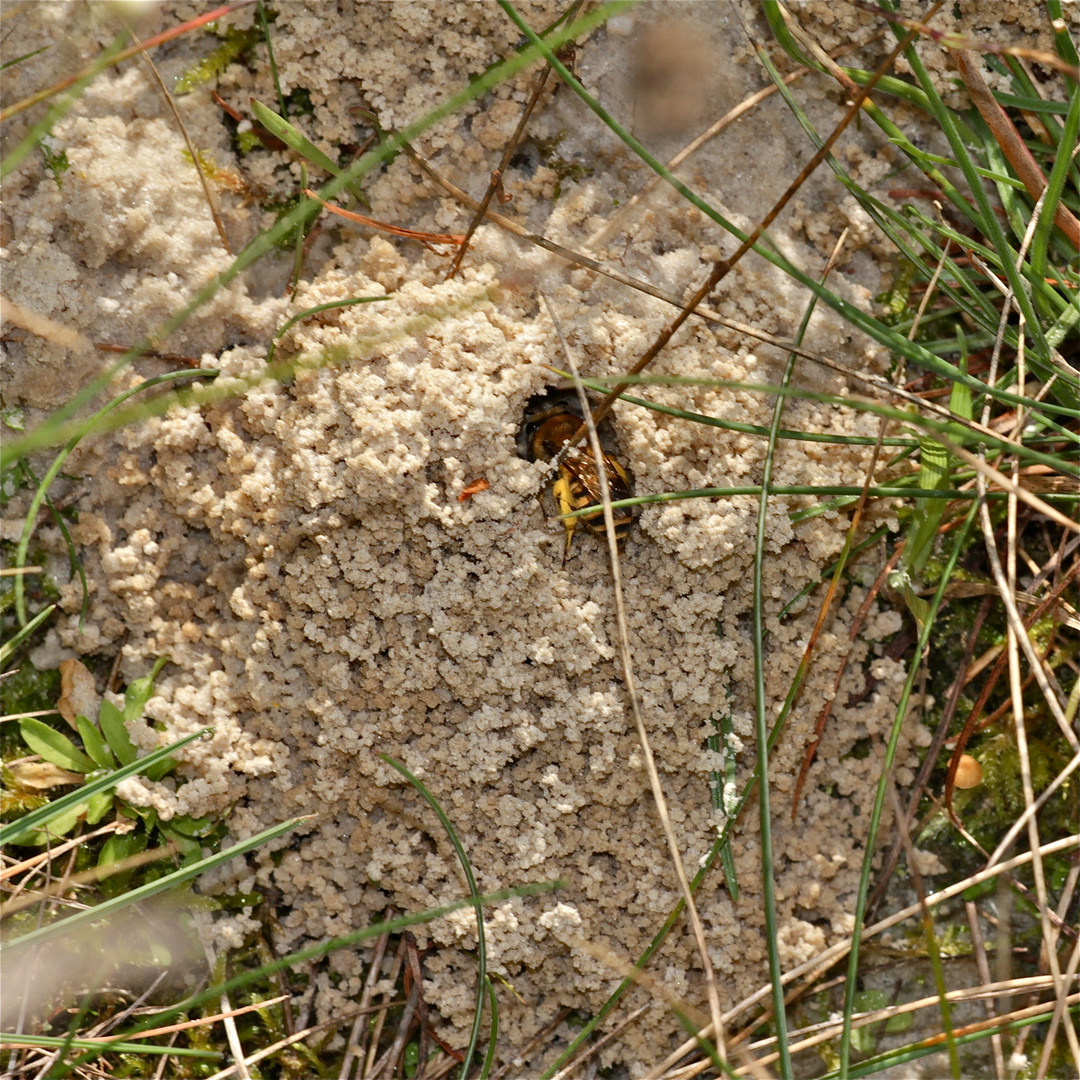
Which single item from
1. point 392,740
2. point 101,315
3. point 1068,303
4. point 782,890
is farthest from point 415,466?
point 1068,303

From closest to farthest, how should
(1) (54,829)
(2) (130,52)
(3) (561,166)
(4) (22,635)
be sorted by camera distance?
(2) (130,52) < (4) (22,635) < (1) (54,829) < (3) (561,166)

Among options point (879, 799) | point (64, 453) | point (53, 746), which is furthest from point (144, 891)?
point (879, 799)

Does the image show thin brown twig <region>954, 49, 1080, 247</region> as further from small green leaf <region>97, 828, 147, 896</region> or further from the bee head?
small green leaf <region>97, 828, 147, 896</region>

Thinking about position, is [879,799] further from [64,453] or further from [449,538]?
[64,453]

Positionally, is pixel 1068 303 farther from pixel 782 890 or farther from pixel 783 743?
pixel 782 890

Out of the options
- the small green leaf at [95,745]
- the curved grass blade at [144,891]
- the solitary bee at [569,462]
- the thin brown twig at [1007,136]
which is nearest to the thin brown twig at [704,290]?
the solitary bee at [569,462]

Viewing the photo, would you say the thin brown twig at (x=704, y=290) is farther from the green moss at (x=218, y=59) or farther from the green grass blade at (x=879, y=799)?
the green moss at (x=218, y=59)
